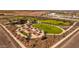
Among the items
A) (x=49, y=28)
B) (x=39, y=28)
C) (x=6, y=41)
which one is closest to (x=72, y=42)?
(x=49, y=28)

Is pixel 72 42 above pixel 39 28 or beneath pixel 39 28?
beneath

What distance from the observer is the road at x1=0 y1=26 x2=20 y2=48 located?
2469 millimetres

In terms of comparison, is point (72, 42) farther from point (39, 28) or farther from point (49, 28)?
point (39, 28)

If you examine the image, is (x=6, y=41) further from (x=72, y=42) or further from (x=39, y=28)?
(x=72, y=42)

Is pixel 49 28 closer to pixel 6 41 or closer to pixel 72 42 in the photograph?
pixel 72 42

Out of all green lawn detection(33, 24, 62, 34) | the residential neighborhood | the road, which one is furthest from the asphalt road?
the road

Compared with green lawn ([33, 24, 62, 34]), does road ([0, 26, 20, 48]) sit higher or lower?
lower

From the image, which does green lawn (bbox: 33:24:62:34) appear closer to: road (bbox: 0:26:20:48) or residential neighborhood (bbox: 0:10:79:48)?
residential neighborhood (bbox: 0:10:79:48)

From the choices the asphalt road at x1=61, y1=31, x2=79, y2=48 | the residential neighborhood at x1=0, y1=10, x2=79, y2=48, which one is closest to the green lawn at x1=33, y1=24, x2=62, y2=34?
the residential neighborhood at x1=0, y1=10, x2=79, y2=48

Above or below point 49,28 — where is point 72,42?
below

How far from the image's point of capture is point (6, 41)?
2479 millimetres

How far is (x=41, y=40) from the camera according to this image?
2461 mm

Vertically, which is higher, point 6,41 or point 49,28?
point 49,28

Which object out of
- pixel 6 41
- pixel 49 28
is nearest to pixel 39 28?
pixel 49 28
